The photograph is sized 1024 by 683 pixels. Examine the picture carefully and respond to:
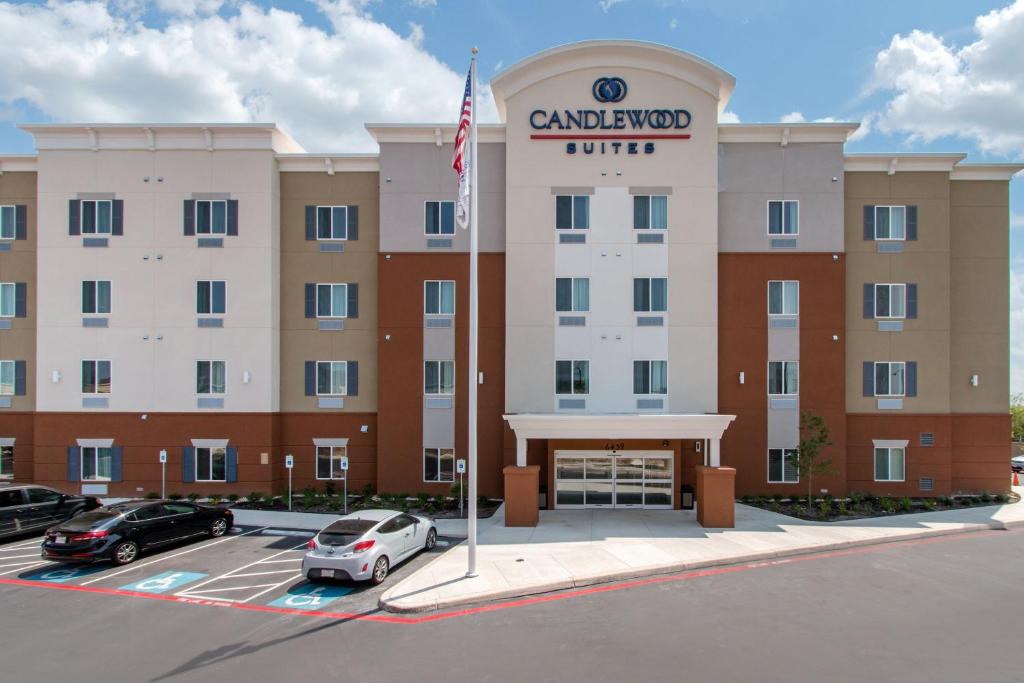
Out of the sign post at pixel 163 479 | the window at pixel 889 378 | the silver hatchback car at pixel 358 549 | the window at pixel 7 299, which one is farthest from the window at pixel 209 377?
the window at pixel 889 378

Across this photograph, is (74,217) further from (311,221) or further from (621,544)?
(621,544)

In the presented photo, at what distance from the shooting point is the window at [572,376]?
23.6 m

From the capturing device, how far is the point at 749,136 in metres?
24.2

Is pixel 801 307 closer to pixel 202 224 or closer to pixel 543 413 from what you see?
pixel 543 413

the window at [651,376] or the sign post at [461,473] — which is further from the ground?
the window at [651,376]

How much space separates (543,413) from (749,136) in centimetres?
1243

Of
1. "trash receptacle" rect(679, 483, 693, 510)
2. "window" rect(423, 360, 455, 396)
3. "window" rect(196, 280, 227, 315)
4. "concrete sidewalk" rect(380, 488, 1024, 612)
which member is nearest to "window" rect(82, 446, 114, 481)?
"window" rect(196, 280, 227, 315)

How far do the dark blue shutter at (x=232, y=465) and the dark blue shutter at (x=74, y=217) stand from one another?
9.84m

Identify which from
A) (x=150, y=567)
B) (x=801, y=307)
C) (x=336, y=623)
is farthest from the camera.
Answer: (x=801, y=307)

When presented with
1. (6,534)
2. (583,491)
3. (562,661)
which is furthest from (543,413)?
(6,534)

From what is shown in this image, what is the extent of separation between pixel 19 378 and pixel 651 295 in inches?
930

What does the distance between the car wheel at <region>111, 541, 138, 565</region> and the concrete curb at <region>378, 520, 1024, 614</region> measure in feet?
22.2

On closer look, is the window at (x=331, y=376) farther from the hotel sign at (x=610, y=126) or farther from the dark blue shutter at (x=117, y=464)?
the hotel sign at (x=610, y=126)

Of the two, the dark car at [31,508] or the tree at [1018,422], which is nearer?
the dark car at [31,508]
